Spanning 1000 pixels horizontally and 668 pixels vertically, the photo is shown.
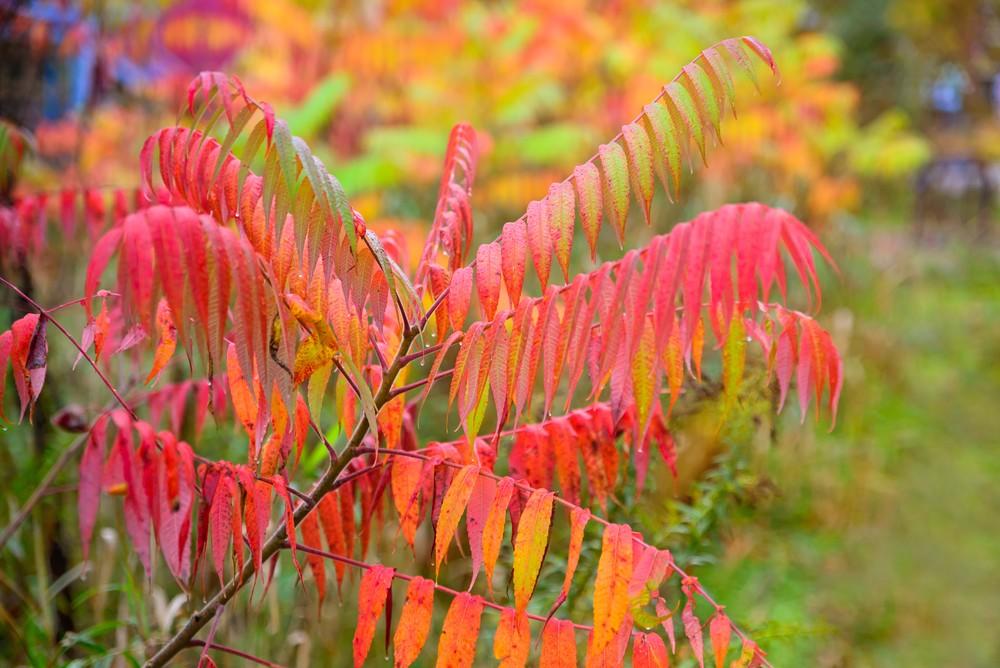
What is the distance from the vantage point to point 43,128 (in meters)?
4.96

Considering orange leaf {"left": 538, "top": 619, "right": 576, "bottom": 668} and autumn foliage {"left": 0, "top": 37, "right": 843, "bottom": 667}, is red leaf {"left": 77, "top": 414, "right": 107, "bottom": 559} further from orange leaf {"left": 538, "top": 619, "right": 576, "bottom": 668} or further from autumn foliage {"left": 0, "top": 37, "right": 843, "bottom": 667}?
orange leaf {"left": 538, "top": 619, "right": 576, "bottom": 668}

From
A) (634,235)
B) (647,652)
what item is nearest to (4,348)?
(647,652)

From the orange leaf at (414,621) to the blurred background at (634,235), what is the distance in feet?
1.35

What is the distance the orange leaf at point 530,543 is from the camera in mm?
1006

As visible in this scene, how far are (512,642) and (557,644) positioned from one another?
0.06 metres

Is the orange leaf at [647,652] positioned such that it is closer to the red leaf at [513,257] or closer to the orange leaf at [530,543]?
the orange leaf at [530,543]

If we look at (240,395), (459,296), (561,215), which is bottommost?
(240,395)

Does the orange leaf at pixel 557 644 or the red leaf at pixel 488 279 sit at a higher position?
the red leaf at pixel 488 279

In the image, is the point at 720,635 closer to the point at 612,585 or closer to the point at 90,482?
the point at 612,585

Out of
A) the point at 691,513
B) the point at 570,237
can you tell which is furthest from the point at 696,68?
the point at 691,513

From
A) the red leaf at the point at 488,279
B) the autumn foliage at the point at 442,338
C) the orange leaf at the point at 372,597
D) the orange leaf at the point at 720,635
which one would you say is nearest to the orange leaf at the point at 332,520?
the autumn foliage at the point at 442,338

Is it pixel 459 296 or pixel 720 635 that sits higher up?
pixel 459 296

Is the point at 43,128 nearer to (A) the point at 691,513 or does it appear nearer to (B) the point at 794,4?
(A) the point at 691,513

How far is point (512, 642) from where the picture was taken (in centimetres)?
107
